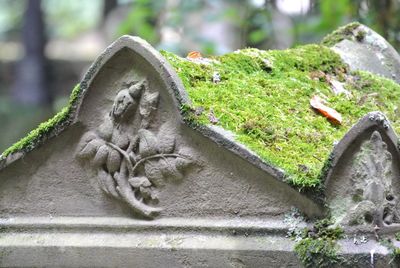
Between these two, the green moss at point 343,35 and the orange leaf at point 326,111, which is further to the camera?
the green moss at point 343,35

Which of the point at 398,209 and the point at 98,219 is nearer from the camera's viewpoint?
the point at 398,209

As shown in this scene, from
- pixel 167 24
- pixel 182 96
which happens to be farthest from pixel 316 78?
pixel 167 24

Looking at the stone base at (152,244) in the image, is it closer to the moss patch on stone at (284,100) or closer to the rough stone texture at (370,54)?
the moss patch on stone at (284,100)

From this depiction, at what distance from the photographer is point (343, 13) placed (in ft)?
17.7

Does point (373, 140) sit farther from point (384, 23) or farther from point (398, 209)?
point (384, 23)

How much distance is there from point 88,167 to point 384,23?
9.45ft

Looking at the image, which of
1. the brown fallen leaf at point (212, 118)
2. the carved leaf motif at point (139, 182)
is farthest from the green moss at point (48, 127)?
the brown fallen leaf at point (212, 118)

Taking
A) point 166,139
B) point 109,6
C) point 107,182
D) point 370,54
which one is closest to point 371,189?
point 166,139

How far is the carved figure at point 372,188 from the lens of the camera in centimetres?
247

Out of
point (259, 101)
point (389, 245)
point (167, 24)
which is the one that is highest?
point (259, 101)

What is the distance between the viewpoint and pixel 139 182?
9.43 feet

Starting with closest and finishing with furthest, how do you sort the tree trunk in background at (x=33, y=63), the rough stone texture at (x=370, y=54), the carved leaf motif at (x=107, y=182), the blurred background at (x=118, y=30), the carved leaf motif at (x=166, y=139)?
the carved leaf motif at (x=166, y=139) < the carved leaf motif at (x=107, y=182) < the rough stone texture at (x=370, y=54) < the blurred background at (x=118, y=30) < the tree trunk in background at (x=33, y=63)

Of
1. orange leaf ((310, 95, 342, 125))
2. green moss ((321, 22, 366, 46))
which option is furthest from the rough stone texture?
orange leaf ((310, 95, 342, 125))

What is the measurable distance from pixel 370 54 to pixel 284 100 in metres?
1.22
